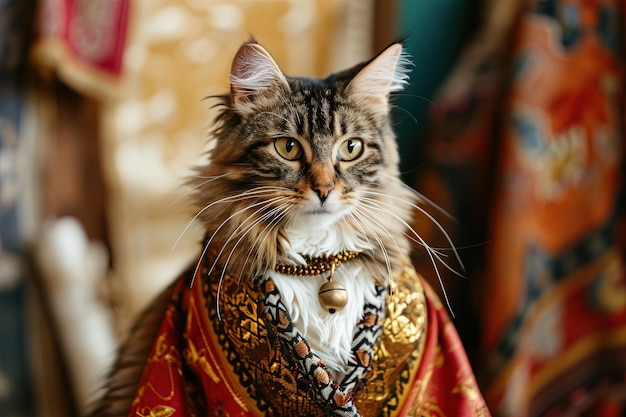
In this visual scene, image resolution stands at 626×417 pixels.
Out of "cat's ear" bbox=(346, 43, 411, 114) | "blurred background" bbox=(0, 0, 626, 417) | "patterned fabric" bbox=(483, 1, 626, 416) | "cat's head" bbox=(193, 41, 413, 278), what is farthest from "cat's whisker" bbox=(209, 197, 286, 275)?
"patterned fabric" bbox=(483, 1, 626, 416)

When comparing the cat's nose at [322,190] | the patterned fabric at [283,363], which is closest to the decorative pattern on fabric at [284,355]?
the patterned fabric at [283,363]

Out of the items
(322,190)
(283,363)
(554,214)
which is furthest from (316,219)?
(554,214)

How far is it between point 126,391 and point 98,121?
0.84 m

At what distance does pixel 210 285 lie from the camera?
0.65 meters

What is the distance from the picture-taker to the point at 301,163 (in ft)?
1.96

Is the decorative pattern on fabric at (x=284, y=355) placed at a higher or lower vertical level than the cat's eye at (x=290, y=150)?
lower

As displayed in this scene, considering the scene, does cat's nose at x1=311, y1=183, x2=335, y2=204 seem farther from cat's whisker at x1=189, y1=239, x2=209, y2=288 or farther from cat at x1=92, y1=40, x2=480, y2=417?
cat's whisker at x1=189, y1=239, x2=209, y2=288

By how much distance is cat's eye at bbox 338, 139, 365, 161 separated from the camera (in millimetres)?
614

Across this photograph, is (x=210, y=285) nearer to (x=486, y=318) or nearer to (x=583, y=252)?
(x=486, y=318)

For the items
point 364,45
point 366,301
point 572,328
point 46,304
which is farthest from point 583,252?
point 46,304

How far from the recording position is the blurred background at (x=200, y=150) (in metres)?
1.30

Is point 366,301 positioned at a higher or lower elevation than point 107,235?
higher

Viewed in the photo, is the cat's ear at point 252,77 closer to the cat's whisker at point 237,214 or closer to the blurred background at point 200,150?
the cat's whisker at point 237,214

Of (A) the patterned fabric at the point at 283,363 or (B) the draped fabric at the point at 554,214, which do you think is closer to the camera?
(A) the patterned fabric at the point at 283,363
